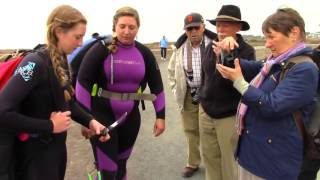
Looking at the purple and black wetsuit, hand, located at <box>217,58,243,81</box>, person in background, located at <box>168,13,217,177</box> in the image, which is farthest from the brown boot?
hand, located at <box>217,58,243,81</box>

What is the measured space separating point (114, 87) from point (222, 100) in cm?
109

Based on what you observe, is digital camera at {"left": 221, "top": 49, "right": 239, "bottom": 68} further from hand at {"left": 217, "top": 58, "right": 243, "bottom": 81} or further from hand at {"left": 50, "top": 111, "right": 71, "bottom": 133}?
hand at {"left": 50, "top": 111, "right": 71, "bottom": 133}

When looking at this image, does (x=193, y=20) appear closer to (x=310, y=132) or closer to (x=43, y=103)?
(x=310, y=132)

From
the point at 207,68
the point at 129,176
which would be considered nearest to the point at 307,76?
the point at 207,68

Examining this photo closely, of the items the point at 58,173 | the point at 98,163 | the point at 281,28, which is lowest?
the point at 98,163

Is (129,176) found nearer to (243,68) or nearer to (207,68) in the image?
(207,68)

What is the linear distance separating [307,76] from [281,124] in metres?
0.39

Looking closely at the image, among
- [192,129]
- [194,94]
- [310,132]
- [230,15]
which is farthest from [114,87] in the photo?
[192,129]

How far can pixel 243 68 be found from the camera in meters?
3.45

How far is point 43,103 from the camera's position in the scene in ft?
8.55

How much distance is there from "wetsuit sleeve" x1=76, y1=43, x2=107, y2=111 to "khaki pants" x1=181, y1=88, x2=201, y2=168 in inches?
75.5

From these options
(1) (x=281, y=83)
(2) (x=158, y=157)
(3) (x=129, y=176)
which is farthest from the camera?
(2) (x=158, y=157)

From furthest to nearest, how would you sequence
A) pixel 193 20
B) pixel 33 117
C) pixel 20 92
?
pixel 193 20
pixel 33 117
pixel 20 92

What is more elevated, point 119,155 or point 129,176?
point 119,155
